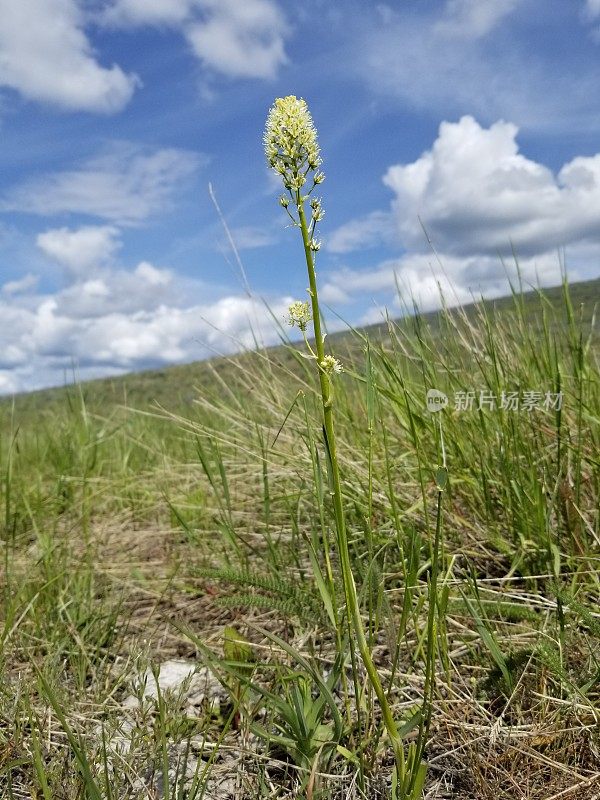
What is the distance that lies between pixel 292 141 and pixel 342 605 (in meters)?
1.33

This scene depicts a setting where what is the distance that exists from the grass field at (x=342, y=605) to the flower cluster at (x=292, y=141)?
1.33 ft

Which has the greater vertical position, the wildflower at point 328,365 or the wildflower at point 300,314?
the wildflower at point 300,314

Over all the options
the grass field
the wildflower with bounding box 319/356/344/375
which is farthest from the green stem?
the grass field

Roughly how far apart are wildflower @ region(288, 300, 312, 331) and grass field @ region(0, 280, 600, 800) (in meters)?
0.20

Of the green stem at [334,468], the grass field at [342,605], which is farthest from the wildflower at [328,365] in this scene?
the grass field at [342,605]

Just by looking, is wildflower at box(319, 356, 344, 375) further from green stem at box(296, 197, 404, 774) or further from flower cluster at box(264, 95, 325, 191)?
flower cluster at box(264, 95, 325, 191)

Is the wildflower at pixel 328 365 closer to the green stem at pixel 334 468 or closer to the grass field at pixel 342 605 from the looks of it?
the green stem at pixel 334 468

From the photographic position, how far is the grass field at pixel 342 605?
1388mm

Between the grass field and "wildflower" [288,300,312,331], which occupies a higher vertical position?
"wildflower" [288,300,312,331]

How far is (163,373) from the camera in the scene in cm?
4769

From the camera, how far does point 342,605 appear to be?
1.90 m

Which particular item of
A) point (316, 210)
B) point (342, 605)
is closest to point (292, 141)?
point (316, 210)

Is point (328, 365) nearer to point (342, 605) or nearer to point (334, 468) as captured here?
point (334, 468)

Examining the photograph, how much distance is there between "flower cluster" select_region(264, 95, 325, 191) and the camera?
114 centimetres
